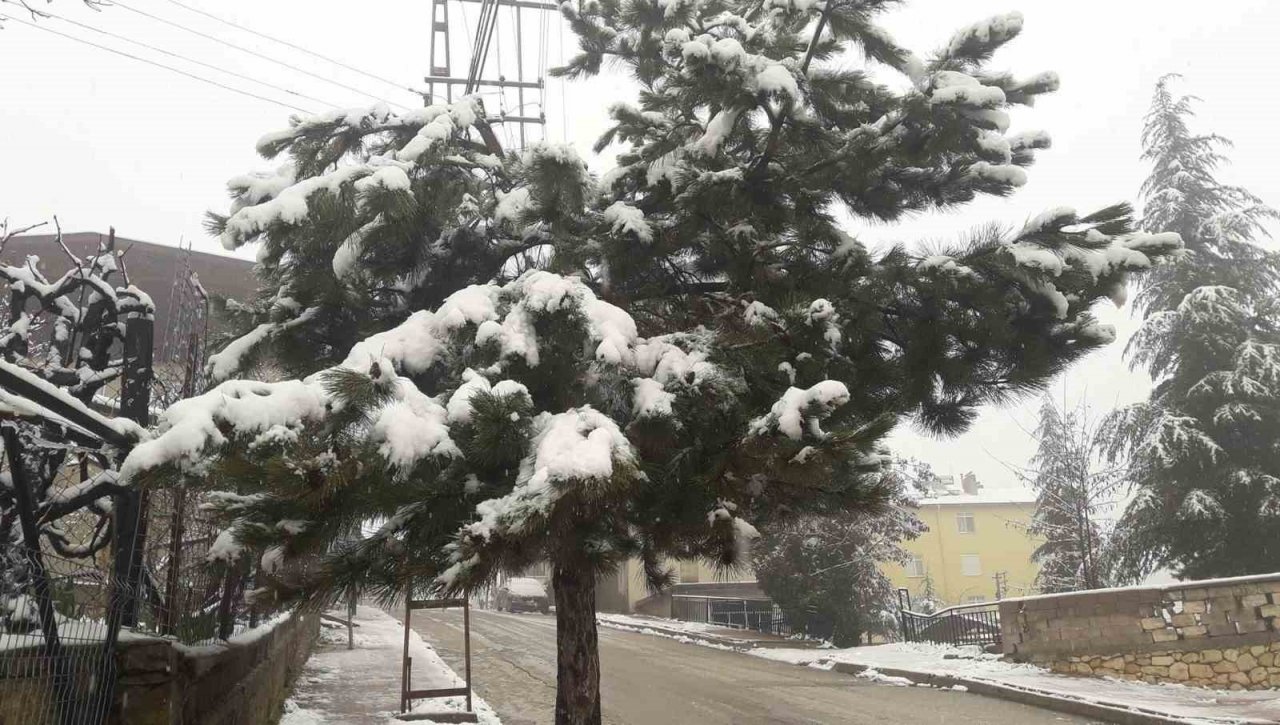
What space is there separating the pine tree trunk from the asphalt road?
505cm

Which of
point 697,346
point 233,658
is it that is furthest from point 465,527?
point 233,658

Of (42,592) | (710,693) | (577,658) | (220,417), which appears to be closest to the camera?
(220,417)

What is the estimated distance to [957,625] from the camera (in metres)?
16.1

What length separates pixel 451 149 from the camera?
471 cm

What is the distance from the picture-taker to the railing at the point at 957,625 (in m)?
15.1

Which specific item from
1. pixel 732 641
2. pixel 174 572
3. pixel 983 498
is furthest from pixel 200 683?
pixel 983 498

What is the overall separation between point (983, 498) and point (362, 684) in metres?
39.7

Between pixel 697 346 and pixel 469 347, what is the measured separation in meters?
1.13

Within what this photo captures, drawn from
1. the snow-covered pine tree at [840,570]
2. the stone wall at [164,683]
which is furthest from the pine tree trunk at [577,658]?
the snow-covered pine tree at [840,570]

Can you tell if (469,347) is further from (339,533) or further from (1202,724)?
(1202,724)

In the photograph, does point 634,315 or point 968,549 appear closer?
point 634,315

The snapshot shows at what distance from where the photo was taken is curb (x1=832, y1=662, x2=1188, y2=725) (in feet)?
28.6

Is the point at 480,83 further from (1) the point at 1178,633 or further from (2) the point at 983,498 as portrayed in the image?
(2) the point at 983,498

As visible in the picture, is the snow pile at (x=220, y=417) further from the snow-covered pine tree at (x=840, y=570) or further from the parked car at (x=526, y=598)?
the parked car at (x=526, y=598)
